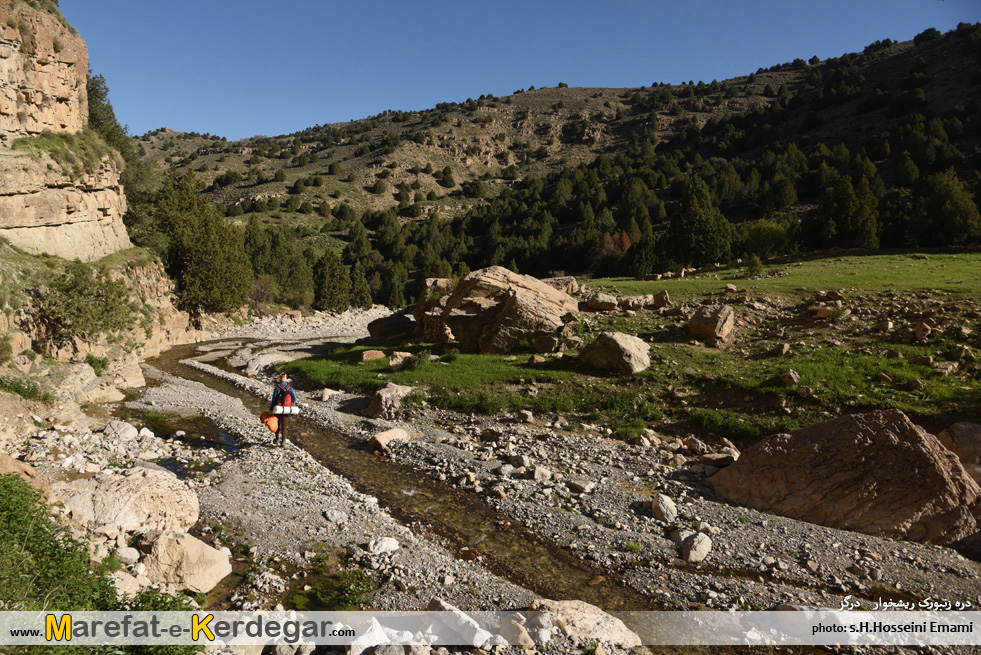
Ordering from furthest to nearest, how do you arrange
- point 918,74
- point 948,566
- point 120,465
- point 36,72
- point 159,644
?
point 918,74
point 36,72
point 120,465
point 948,566
point 159,644

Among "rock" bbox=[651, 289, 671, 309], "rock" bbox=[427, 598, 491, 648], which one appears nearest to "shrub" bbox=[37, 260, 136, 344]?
"rock" bbox=[427, 598, 491, 648]

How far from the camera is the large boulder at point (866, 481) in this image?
12.0 metres

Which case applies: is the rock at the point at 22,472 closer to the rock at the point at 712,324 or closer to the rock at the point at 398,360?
the rock at the point at 398,360

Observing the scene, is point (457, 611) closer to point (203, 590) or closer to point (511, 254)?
point (203, 590)

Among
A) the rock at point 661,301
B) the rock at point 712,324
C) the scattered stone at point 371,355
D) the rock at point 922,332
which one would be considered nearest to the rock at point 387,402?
the scattered stone at point 371,355

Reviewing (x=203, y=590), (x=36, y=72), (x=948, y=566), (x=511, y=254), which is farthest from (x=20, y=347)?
(x=511, y=254)

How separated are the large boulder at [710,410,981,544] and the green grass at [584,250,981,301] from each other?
1866 cm

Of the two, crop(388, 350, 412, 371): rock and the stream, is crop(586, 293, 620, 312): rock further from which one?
the stream

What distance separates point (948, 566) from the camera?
36.2 feet

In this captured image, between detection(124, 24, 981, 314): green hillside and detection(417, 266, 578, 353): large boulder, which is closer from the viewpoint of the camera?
detection(417, 266, 578, 353): large boulder

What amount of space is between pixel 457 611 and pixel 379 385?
17913 mm

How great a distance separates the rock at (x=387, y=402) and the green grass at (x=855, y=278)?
64.1 feet

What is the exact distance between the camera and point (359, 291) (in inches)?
3263

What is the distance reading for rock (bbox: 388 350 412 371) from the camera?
27.8m
